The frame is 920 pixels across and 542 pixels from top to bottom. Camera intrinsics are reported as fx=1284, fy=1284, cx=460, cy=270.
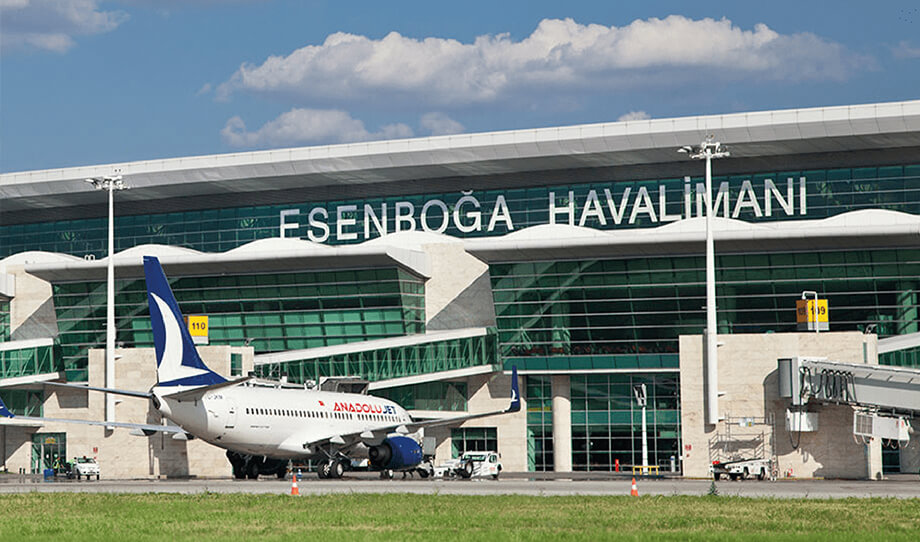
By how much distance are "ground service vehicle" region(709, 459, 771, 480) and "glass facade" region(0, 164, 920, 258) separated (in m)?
25.5

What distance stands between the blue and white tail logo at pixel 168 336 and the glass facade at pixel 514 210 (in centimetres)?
3841

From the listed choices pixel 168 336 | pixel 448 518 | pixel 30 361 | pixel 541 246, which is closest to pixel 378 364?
pixel 541 246

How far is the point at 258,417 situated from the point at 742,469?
23.5 meters

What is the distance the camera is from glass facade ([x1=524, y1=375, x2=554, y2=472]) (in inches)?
3415

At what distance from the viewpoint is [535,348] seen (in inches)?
3268

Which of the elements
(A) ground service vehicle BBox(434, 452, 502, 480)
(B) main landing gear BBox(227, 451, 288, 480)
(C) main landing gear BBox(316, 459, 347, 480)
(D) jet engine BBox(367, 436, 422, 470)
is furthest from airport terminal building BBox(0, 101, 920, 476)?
(A) ground service vehicle BBox(434, 452, 502, 480)

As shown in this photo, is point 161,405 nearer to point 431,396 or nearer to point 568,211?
point 431,396

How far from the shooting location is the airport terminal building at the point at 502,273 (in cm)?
7731

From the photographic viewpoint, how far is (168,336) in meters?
54.8

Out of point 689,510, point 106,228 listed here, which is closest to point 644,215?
point 106,228

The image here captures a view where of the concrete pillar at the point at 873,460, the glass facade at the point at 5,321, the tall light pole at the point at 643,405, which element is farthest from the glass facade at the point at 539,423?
the glass facade at the point at 5,321

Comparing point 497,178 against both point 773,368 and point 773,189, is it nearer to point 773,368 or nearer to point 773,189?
point 773,189

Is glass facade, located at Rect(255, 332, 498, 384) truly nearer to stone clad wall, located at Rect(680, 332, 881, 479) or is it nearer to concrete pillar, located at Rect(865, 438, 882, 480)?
stone clad wall, located at Rect(680, 332, 881, 479)

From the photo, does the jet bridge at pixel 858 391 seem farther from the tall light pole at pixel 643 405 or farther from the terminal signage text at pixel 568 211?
the terminal signage text at pixel 568 211
